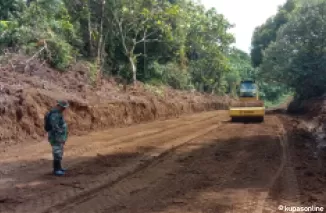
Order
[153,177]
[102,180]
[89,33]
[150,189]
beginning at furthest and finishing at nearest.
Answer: [89,33]
[153,177]
[102,180]
[150,189]

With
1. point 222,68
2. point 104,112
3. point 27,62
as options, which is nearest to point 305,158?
point 104,112

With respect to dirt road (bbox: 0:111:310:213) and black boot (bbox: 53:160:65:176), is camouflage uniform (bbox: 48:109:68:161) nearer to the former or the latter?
black boot (bbox: 53:160:65:176)

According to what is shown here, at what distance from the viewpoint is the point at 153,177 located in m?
8.05

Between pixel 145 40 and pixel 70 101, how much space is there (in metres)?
11.7

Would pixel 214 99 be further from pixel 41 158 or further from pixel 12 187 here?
pixel 12 187

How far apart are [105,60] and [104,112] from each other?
7.56m

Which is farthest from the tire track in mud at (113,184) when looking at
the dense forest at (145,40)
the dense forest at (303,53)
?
the dense forest at (303,53)

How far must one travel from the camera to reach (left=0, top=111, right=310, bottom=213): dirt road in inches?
241

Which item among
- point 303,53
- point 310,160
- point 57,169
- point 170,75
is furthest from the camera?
point 170,75

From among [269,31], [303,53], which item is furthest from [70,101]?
[269,31]

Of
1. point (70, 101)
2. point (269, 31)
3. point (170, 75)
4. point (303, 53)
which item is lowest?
point (70, 101)

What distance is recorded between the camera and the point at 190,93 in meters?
34.0

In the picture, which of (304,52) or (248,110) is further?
(304,52)

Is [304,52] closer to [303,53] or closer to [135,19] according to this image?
[303,53]
